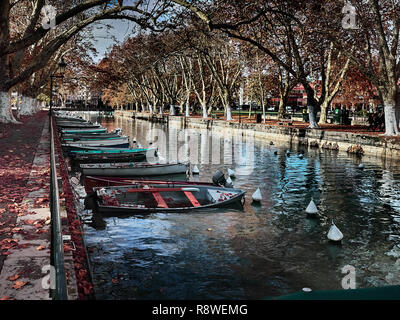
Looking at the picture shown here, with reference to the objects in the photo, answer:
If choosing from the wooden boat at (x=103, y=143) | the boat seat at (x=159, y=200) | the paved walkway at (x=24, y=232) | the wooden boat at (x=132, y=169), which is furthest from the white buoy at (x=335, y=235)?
the wooden boat at (x=103, y=143)

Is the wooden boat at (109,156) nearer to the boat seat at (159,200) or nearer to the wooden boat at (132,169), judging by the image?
the wooden boat at (132,169)

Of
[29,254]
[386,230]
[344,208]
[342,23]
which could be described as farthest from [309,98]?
[29,254]

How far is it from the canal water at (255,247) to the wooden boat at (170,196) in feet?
1.74

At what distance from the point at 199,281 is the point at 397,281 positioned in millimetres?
3899

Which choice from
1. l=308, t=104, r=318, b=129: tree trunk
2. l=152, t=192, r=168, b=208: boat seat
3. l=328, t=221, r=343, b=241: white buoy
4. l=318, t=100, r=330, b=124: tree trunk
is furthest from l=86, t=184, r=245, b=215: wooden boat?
l=318, t=100, r=330, b=124: tree trunk

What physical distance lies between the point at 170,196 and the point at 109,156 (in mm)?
9091

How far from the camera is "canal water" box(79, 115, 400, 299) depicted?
7.95 meters

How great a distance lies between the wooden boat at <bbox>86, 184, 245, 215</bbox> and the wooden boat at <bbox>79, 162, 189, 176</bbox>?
4220mm

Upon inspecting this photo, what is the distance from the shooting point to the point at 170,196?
14.0 meters

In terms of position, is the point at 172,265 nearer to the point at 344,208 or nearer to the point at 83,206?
the point at 83,206

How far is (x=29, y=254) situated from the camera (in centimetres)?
626

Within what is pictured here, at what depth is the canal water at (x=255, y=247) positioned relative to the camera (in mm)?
7945
